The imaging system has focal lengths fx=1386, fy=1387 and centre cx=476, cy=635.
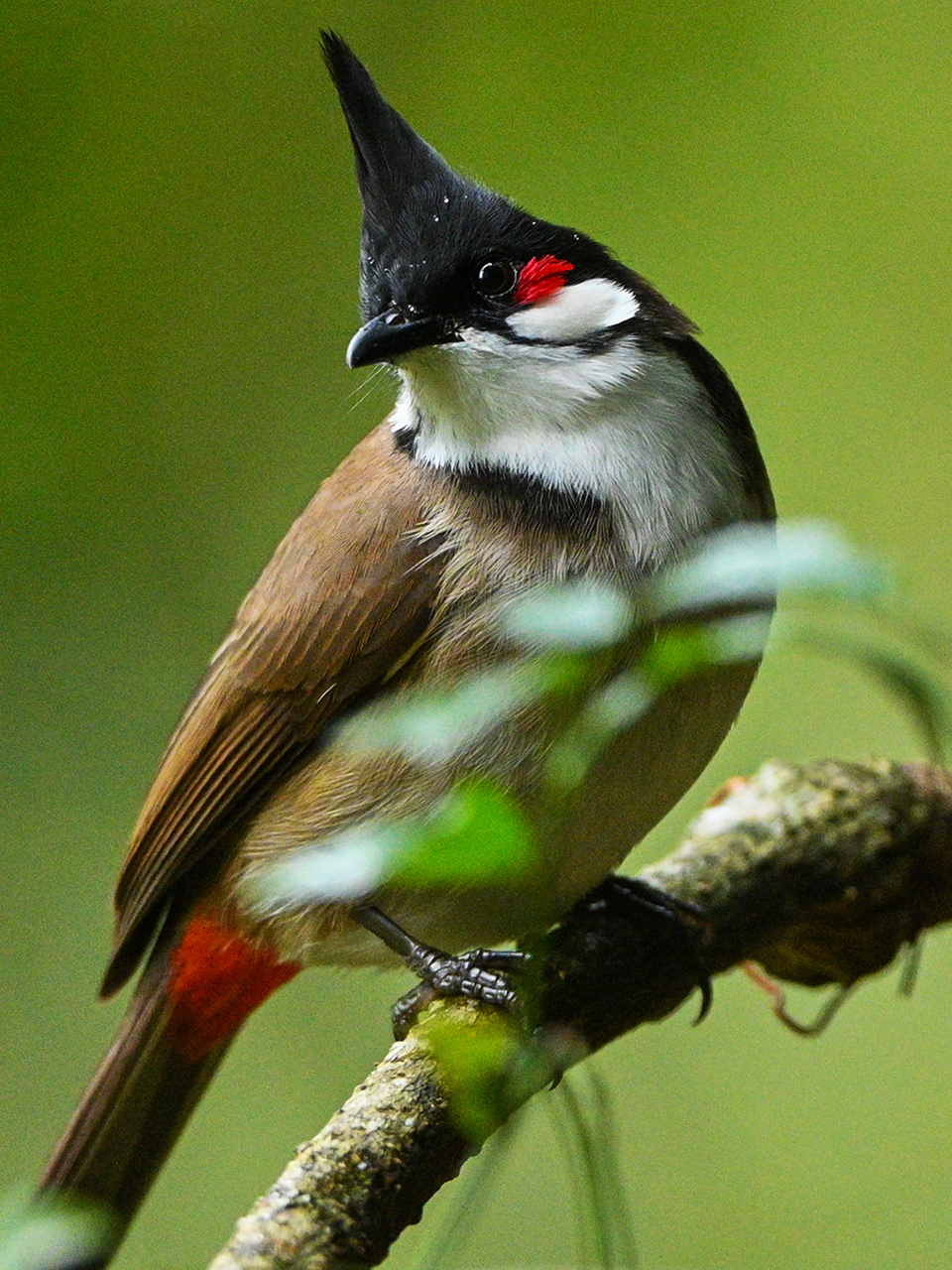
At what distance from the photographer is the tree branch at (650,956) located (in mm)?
1290

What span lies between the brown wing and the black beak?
195 mm

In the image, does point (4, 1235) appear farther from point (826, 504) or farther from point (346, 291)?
point (346, 291)

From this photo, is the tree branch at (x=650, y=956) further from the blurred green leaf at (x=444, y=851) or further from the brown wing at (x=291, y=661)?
the brown wing at (x=291, y=661)

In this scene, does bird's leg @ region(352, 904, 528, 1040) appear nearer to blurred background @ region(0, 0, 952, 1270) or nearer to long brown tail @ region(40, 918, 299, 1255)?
long brown tail @ region(40, 918, 299, 1255)

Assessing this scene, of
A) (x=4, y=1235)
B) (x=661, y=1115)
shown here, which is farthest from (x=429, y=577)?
(x=661, y=1115)

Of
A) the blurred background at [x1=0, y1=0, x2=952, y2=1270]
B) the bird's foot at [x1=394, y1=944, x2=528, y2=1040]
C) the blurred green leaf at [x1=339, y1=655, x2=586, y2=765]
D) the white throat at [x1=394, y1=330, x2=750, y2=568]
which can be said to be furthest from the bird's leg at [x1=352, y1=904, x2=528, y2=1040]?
the blurred background at [x1=0, y1=0, x2=952, y2=1270]

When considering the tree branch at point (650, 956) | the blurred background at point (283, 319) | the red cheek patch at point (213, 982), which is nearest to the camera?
the tree branch at point (650, 956)

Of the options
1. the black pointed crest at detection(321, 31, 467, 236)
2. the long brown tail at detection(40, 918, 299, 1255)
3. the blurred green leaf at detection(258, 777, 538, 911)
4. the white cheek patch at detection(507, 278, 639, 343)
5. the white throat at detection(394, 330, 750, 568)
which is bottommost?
the long brown tail at detection(40, 918, 299, 1255)

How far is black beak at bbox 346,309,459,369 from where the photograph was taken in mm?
1883

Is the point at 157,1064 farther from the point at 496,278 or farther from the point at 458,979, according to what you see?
the point at 496,278

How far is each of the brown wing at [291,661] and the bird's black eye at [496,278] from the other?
27 cm

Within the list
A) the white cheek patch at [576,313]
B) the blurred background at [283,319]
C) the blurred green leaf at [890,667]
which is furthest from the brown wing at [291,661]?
the blurred background at [283,319]

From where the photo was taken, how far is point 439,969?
1.88 metres

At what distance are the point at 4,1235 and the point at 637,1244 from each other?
307 cm
